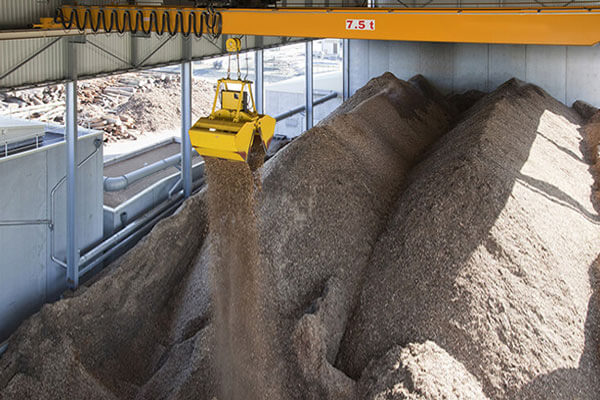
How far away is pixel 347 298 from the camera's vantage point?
28.6 ft

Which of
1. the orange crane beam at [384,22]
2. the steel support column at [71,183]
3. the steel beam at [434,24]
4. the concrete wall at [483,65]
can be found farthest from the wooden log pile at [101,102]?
the steel beam at [434,24]

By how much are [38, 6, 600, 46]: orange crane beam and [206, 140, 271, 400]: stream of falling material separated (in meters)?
2.21

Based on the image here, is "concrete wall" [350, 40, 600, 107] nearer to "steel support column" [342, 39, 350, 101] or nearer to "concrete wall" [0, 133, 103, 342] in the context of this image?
"steel support column" [342, 39, 350, 101]

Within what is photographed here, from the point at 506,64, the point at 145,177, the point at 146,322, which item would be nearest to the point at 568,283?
the point at 146,322

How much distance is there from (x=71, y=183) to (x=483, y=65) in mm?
15482

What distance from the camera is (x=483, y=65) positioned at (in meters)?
20.8

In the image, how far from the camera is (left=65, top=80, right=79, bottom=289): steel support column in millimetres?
9703

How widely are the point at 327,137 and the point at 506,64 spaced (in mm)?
11507

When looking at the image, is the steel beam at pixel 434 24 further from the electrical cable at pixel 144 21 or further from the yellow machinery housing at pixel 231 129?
the yellow machinery housing at pixel 231 129

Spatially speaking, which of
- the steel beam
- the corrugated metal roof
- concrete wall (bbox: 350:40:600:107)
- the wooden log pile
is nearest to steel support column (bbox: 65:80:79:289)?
the corrugated metal roof

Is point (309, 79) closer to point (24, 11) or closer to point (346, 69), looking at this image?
point (346, 69)

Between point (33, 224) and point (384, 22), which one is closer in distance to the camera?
point (384, 22)

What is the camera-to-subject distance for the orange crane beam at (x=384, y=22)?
7.33 m

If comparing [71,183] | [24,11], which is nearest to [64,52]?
[24,11]
